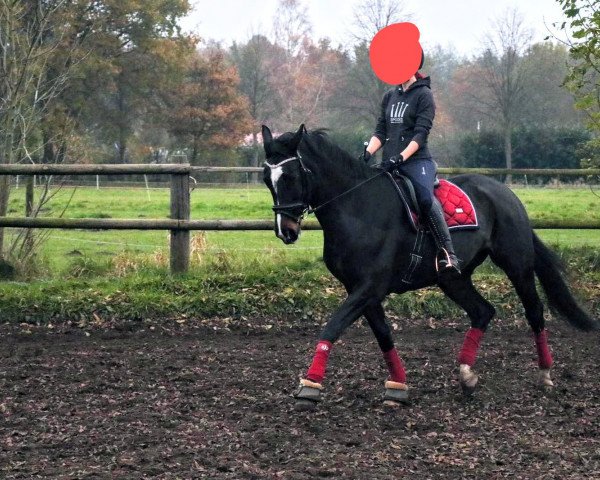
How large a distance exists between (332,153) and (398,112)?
0.64m

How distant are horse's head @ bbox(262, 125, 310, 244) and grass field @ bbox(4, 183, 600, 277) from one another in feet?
16.3

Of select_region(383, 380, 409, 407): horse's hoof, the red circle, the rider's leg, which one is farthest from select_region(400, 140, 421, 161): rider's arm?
select_region(383, 380, 409, 407): horse's hoof

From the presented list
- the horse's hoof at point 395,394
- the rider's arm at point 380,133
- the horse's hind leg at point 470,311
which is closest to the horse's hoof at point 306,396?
the horse's hoof at point 395,394

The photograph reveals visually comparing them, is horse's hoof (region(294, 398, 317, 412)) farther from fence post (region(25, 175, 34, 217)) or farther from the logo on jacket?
fence post (region(25, 175, 34, 217))

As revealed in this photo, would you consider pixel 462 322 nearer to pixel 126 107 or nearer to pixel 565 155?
pixel 565 155

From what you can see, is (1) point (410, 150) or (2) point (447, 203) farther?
(2) point (447, 203)

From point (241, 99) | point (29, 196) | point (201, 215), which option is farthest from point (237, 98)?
point (29, 196)

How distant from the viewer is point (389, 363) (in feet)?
20.8

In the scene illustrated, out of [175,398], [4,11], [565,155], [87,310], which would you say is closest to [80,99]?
[565,155]

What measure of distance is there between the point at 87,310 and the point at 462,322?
396cm

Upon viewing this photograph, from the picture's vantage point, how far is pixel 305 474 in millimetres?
4434

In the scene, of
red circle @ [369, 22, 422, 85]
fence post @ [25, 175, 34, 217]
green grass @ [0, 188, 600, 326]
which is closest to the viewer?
red circle @ [369, 22, 422, 85]

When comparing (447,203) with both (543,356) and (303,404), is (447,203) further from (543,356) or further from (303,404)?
(303,404)

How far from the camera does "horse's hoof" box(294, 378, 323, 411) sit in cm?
568
